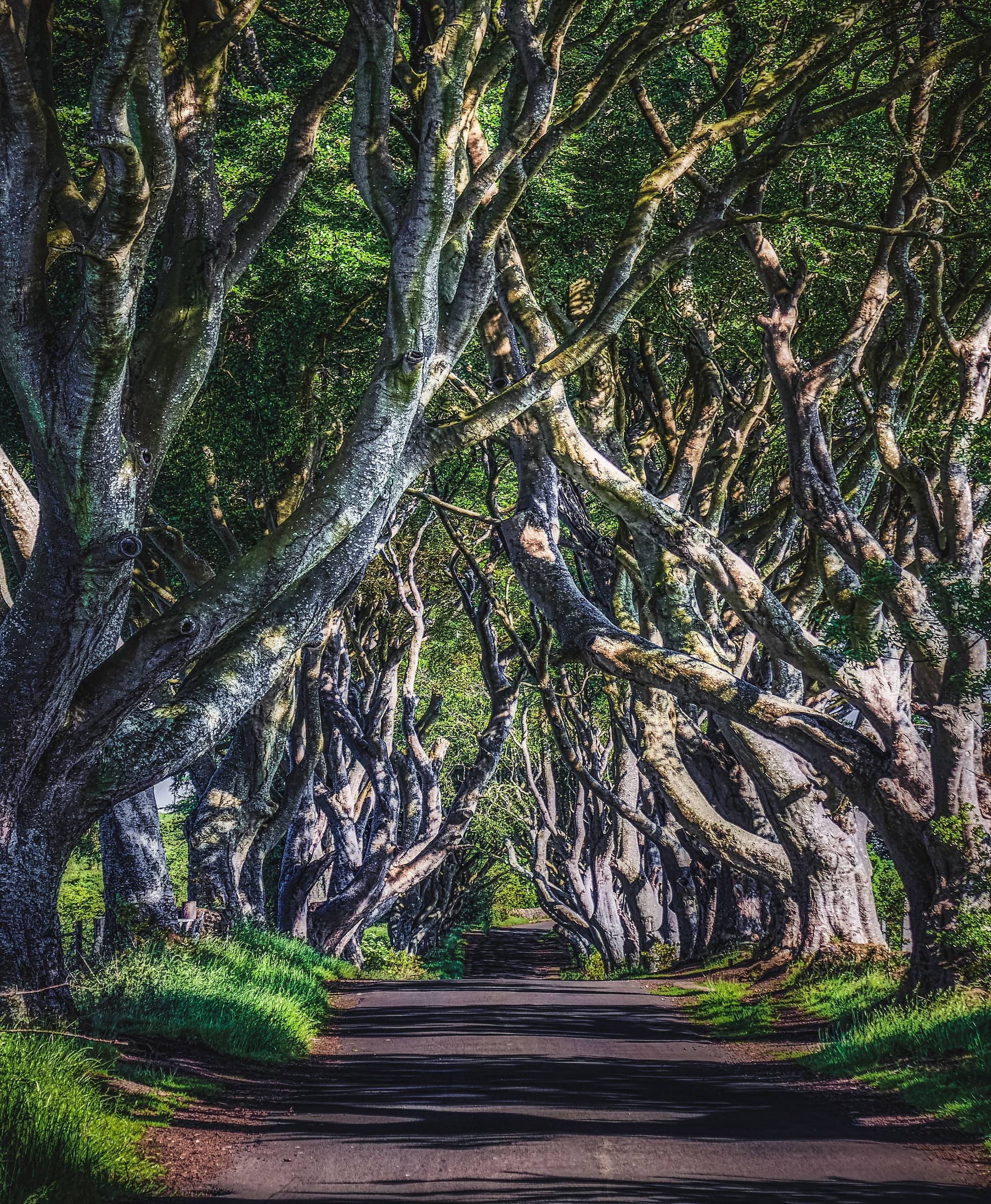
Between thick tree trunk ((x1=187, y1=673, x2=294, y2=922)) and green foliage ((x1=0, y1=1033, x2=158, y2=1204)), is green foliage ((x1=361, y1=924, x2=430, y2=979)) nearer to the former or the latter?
thick tree trunk ((x1=187, y1=673, x2=294, y2=922))

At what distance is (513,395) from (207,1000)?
225 inches

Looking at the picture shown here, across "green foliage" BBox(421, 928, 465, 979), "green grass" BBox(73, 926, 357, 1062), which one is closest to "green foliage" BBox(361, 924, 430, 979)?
"green foliage" BBox(421, 928, 465, 979)

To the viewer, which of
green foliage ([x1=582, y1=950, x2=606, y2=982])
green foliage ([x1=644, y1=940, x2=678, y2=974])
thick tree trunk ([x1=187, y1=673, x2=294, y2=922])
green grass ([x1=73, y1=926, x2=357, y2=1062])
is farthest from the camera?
green foliage ([x1=582, y1=950, x2=606, y2=982])

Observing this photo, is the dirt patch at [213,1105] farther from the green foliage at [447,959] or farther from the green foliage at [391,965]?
the green foliage at [447,959]

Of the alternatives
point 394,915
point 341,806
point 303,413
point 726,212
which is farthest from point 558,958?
point 726,212

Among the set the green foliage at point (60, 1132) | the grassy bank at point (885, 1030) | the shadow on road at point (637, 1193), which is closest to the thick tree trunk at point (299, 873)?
the grassy bank at point (885, 1030)

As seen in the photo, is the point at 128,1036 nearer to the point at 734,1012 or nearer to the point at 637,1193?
the point at 637,1193

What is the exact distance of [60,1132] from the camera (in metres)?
5.26

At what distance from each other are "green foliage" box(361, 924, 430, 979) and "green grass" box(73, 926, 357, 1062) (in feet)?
32.7

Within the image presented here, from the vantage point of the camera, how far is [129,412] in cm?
737

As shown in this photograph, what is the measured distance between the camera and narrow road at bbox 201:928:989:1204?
559cm

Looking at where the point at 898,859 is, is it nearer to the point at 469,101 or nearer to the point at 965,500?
the point at 965,500

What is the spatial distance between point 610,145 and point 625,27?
152 centimetres

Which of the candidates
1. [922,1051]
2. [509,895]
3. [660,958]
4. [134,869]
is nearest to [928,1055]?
[922,1051]
